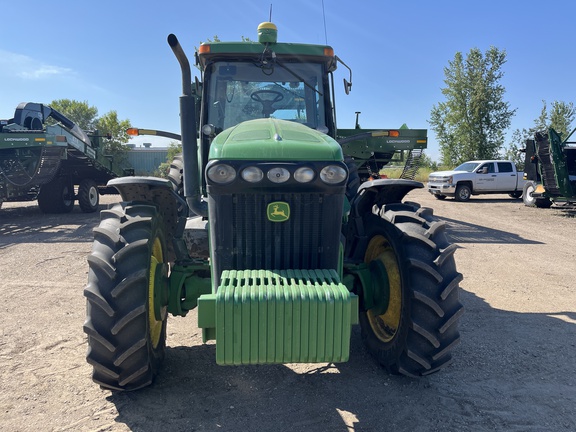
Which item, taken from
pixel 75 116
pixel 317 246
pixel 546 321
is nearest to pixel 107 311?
pixel 317 246

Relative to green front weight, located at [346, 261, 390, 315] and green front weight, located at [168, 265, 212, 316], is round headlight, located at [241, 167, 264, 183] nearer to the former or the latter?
green front weight, located at [168, 265, 212, 316]

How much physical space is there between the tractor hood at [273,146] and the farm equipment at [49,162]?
977 centimetres

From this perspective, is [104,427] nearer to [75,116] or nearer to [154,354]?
[154,354]

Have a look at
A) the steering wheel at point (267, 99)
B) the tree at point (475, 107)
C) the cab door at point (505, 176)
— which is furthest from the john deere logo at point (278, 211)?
the tree at point (475, 107)

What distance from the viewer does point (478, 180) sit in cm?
1917

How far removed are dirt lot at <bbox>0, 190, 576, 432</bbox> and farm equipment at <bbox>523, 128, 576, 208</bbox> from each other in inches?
394

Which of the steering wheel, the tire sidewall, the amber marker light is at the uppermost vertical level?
the steering wheel

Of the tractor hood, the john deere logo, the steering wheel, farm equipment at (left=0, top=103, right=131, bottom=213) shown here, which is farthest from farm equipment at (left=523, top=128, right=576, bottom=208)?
the john deere logo

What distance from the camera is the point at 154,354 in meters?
3.15

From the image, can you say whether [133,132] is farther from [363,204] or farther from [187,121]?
[363,204]

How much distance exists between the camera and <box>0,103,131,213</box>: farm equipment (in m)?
A: 11.0

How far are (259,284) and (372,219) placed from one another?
148 cm

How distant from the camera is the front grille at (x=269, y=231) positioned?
114 inches

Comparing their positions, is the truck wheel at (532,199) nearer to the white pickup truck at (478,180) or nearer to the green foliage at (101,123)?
the white pickup truck at (478,180)
